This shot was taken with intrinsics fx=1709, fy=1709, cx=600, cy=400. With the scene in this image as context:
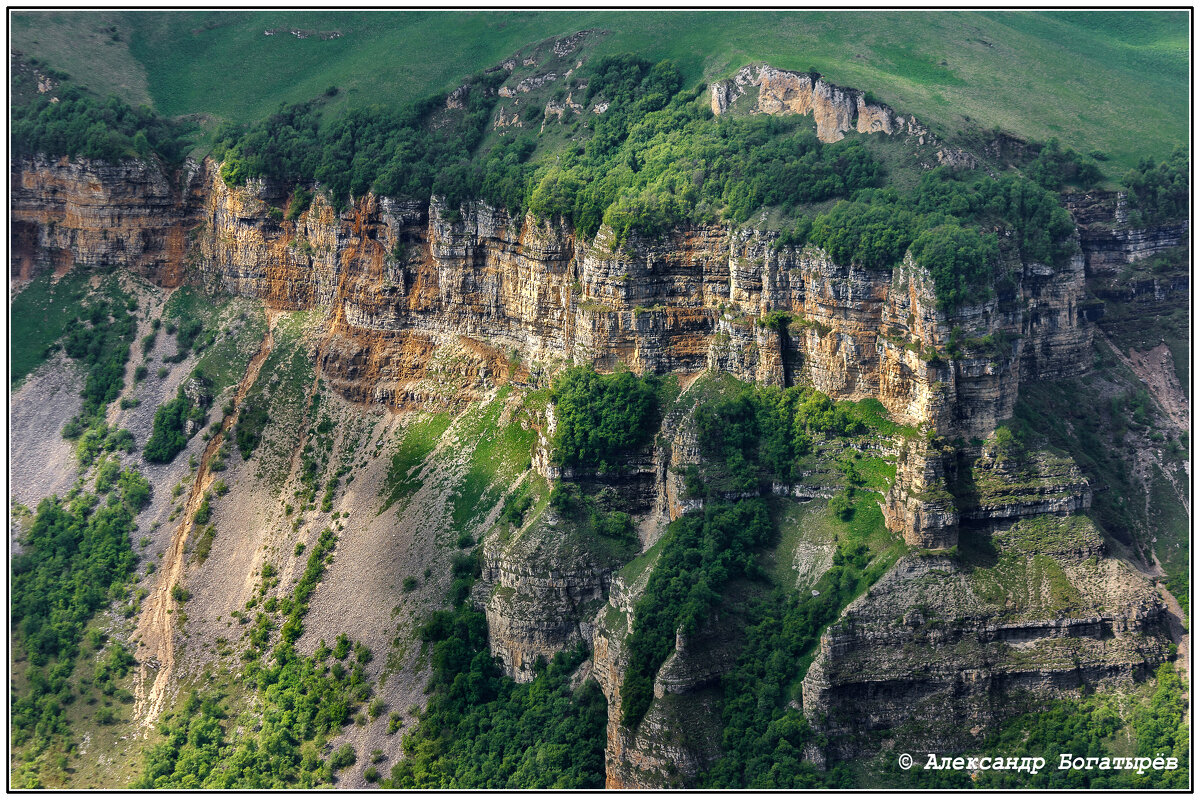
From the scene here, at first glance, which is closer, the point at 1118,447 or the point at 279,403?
the point at 1118,447

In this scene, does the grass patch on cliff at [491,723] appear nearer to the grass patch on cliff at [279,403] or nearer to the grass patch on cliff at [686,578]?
the grass patch on cliff at [686,578]

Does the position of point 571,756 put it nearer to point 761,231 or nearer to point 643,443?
point 643,443

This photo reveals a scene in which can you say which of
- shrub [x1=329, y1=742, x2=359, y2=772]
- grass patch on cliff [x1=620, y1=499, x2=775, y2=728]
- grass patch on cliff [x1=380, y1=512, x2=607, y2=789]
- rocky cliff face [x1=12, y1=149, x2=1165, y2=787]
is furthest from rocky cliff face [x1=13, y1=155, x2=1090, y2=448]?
shrub [x1=329, y1=742, x2=359, y2=772]

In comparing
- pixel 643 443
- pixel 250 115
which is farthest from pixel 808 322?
pixel 250 115

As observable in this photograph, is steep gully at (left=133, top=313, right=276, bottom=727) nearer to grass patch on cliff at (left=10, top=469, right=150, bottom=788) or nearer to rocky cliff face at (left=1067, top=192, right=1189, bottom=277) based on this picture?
grass patch on cliff at (left=10, top=469, right=150, bottom=788)

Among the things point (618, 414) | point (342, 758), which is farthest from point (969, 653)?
point (342, 758)

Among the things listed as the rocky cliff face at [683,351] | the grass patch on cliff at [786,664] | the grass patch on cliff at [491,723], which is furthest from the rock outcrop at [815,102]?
the grass patch on cliff at [491,723]

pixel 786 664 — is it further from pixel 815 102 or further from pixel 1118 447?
pixel 815 102

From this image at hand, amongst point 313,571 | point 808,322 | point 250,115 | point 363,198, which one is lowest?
point 313,571

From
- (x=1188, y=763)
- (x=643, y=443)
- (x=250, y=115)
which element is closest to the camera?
(x=1188, y=763)
